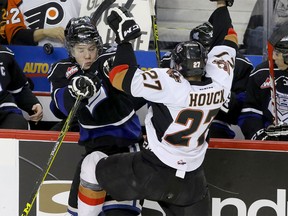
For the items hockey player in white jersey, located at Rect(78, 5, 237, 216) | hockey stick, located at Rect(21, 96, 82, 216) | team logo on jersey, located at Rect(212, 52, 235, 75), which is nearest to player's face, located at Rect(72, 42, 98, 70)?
hockey stick, located at Rect(21, 96, 82, 216)

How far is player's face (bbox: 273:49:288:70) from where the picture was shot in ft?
15.8

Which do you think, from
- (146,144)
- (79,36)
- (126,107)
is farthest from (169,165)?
(79,36)

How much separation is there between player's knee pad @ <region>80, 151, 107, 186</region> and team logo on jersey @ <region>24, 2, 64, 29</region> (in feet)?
6.43

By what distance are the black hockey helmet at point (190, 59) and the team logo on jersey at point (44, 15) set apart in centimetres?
208

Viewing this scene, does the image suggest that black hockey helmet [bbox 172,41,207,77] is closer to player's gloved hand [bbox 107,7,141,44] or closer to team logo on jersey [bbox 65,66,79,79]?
player's gloved hand [bbox 107,7,141,44]

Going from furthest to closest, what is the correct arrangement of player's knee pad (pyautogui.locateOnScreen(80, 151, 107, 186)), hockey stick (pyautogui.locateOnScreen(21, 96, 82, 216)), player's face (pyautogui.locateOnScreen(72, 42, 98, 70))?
player's face (pyautogui.locateOnScreen(72, 42, 98, 70)) → hockey stick (pyautogui.locateOnScreen(21, 96, 82, 216)) → player's knee pad (pyautogui.locateOnScreen(80, 151, 107, 186))

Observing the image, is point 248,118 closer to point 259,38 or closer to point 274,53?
point 274,53

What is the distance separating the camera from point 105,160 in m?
4.00

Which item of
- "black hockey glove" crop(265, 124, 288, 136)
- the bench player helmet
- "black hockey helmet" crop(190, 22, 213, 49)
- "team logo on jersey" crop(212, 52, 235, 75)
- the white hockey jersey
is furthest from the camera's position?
"black hockey helmet" crop(190, 22, 213, 49)

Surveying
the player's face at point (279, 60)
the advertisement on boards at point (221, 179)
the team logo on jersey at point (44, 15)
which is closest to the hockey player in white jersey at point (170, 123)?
the advertisement on boards at point (221, 179)

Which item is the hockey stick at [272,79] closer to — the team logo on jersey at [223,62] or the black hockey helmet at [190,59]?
the team logo on jersey at [223,62]

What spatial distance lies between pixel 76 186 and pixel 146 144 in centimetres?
48

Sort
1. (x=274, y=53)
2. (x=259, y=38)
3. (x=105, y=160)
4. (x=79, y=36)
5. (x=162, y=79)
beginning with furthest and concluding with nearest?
(x=259, y=38), (x=274, y=53), (x=79, y=36), (x=105, y=160), (x=162, y=79)

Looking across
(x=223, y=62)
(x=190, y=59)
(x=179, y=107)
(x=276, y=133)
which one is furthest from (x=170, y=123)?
(x=276, y=133)
